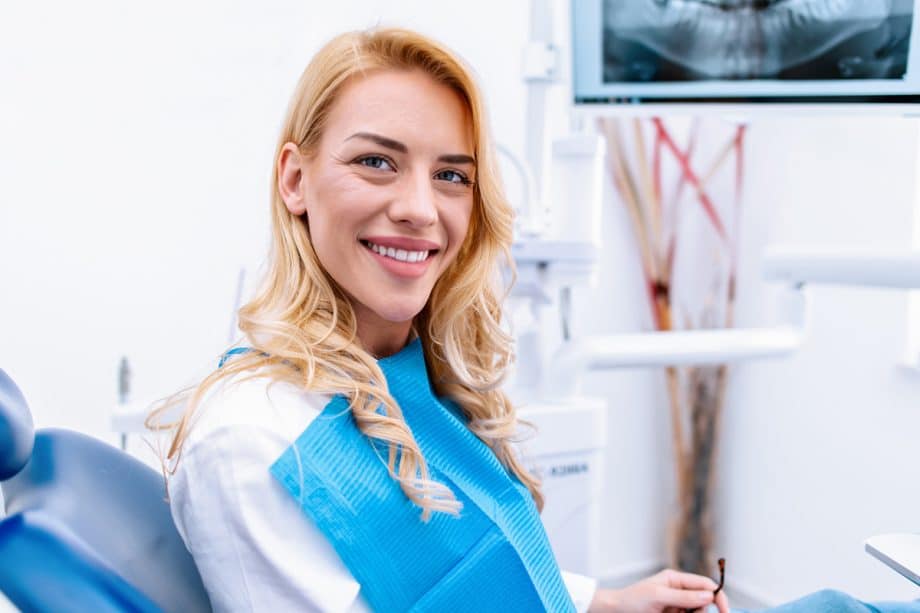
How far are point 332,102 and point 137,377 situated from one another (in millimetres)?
1205

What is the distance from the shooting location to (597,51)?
166cm

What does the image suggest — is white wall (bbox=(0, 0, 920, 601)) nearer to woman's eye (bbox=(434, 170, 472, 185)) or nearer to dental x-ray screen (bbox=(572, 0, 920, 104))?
dental x-ray screen (bbox=(572, 0, 920, 104))

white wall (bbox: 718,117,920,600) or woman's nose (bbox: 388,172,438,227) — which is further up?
Answer: woman's nose (bbox: 388,172,438,227)

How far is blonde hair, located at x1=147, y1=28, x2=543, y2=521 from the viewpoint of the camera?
2.88ft

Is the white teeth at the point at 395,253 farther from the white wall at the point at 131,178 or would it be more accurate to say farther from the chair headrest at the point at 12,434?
the white wall at the point at 131,178

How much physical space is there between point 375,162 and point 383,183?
24 millimetres

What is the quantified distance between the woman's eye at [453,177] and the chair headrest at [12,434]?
0.48 m

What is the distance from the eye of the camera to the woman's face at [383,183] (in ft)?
3.02

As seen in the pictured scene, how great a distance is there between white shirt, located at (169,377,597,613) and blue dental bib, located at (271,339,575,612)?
17 mm

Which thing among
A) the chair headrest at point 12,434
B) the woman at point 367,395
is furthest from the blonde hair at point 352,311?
the chair headrest at point 12,434

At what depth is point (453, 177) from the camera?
990 mm

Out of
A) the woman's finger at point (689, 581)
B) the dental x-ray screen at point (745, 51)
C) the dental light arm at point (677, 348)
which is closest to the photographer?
the woman's finger at point (689, 581)

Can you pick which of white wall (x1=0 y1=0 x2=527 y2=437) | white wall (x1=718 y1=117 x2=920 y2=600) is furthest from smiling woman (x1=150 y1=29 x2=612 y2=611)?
white wall (x1=718 y1=117 x2=920 y2=600)

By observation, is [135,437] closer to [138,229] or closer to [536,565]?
[138,229]
